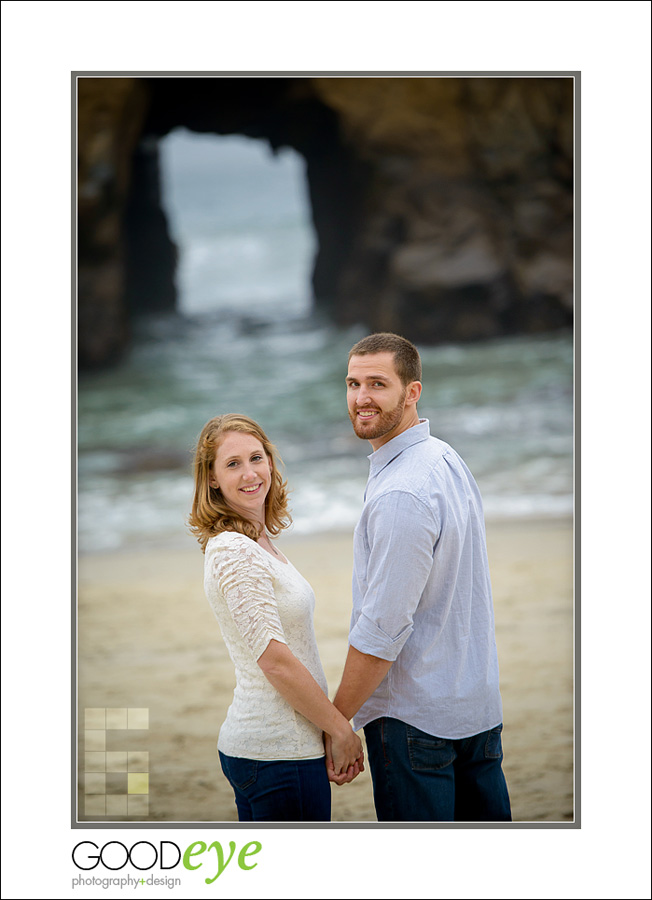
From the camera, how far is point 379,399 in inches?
57.9

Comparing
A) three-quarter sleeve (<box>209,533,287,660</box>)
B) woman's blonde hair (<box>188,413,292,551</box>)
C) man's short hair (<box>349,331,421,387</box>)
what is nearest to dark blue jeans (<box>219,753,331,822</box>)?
three-quarter sleeve (<box>209,533,287,660</box>)

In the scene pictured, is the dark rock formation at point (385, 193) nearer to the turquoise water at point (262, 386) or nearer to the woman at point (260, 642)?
the turquoise water at point (262, 386)

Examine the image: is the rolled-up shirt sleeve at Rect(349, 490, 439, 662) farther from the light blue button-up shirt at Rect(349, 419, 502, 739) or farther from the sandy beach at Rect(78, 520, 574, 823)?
the sandy beach at Rect(78, 520, 574, 823)

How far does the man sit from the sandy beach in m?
0.53

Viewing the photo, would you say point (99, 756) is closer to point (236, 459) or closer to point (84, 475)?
point (236, 459)

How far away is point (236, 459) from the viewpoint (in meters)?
1.42

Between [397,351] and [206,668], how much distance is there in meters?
1.81

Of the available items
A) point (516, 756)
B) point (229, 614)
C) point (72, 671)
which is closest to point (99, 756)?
point (72, 671)

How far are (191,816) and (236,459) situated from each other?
1.09 metres

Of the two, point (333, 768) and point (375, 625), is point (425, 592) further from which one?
point (333, 768)

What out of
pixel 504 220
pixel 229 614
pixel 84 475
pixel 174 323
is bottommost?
pixel 229 614

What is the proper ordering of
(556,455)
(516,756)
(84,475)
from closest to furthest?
(516,756), (84,475), (556,455)

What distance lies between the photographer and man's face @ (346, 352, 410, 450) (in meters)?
1.47

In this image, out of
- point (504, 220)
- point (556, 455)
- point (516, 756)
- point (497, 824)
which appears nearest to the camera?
point (497, 824)
